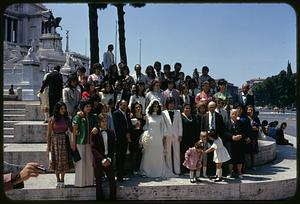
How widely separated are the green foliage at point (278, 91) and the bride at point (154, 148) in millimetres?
54739

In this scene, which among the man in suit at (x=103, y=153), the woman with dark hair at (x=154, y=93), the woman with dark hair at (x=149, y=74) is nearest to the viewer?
the man in suit at (x=103, y=153)

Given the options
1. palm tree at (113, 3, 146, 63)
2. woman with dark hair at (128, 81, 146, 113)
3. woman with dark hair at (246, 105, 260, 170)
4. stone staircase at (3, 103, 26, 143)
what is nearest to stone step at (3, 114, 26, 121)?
stone staircase at (3, 103, 26, 143)

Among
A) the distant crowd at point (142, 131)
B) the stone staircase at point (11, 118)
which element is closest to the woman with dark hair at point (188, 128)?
the distant crowd at point (142, 131)

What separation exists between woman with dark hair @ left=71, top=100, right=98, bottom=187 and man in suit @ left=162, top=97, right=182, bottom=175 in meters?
1.74

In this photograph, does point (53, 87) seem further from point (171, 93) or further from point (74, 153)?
point (171, 93)

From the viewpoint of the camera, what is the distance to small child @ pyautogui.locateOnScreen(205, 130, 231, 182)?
8094 millimetres

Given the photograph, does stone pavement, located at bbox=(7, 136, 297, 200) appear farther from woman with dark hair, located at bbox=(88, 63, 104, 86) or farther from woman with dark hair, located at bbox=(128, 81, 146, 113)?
woman with dark hair, located at bbox=(88, 63, 104, 86)

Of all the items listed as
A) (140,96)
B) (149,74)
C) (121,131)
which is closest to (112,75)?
(149,74)

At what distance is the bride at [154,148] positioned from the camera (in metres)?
8.42

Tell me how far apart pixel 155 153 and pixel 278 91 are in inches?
2445

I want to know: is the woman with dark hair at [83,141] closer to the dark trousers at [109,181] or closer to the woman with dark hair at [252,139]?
the dark trousers at [109,181]

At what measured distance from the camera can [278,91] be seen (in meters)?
66.8

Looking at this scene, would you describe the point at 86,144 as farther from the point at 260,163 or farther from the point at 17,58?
the point at 17,58

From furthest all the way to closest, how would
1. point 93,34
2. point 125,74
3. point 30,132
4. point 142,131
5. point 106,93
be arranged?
point 93,34
point 125,74
point 30,132
point 106,93
point 142,131
